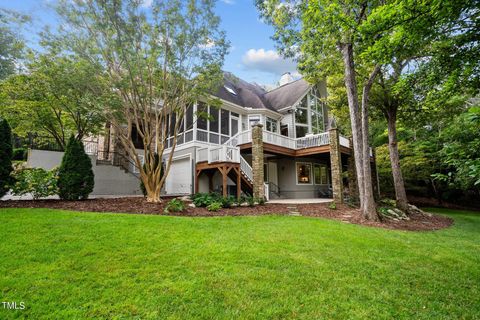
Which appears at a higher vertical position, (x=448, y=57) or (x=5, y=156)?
(x=448, y=57)

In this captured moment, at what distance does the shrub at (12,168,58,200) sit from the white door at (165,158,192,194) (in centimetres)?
623

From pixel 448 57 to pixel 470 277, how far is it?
4.31 meters

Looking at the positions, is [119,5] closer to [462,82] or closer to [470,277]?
[462,82]

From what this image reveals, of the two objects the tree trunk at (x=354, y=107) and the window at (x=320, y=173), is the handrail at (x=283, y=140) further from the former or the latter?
the window at (x=320, y=173)

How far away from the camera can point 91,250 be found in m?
3.83

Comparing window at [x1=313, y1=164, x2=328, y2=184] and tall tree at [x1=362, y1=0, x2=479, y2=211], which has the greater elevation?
tall tree at [x1=362, y1=0, x2=479, y2=211]

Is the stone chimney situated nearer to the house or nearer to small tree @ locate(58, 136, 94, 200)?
the house

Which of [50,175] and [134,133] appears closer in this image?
[50,175]

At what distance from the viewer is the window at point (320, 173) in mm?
17781

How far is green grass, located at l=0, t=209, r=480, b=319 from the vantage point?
2.54 meters

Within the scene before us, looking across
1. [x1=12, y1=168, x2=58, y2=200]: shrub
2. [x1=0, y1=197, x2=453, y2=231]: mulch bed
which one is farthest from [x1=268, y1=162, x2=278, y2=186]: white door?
[x1=12, y1=168, x2=58, y2=200]: shrub

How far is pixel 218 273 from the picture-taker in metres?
3.31

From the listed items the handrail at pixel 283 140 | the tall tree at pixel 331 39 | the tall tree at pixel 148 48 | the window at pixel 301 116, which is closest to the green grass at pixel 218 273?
the tall tree at pixel 331 39

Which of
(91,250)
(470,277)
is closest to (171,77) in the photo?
(91,250)
